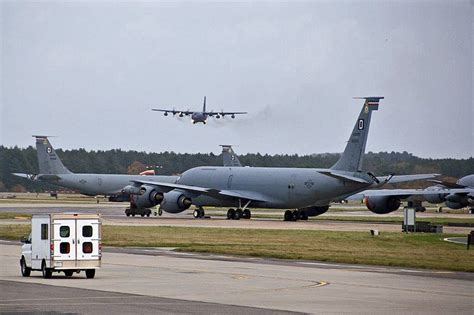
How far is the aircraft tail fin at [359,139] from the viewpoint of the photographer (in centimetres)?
8938

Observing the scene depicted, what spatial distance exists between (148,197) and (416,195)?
25732 millimetres

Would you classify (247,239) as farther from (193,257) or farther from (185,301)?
(185,301)

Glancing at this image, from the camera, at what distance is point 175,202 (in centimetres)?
9788

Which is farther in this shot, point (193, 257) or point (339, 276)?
point (193, 257)

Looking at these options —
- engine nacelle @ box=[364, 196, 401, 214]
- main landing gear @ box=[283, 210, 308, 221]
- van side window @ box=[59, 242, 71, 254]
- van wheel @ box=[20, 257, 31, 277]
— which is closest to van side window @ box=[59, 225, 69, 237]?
van side window @ box=[59, 242, 71, 254]

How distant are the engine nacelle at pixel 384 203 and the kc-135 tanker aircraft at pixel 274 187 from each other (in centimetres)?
9

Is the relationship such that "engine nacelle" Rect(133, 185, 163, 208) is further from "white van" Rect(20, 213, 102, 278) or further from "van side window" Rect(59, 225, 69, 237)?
→ "van side window" Rect(59, 225, 69, 237)

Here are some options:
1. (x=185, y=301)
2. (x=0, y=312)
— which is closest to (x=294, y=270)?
(x=185, y=301)

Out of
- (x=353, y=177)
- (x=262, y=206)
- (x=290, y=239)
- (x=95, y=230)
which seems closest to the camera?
(x=95, y=230)

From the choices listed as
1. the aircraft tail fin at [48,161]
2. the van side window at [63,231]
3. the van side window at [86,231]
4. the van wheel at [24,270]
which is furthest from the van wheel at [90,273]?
the aircraft tail fin at [48,161]

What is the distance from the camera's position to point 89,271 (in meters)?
37.6

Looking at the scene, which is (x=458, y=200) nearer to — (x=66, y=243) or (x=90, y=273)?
(x=90, y=273)

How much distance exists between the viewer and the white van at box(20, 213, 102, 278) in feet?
120

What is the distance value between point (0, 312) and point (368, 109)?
219ft
